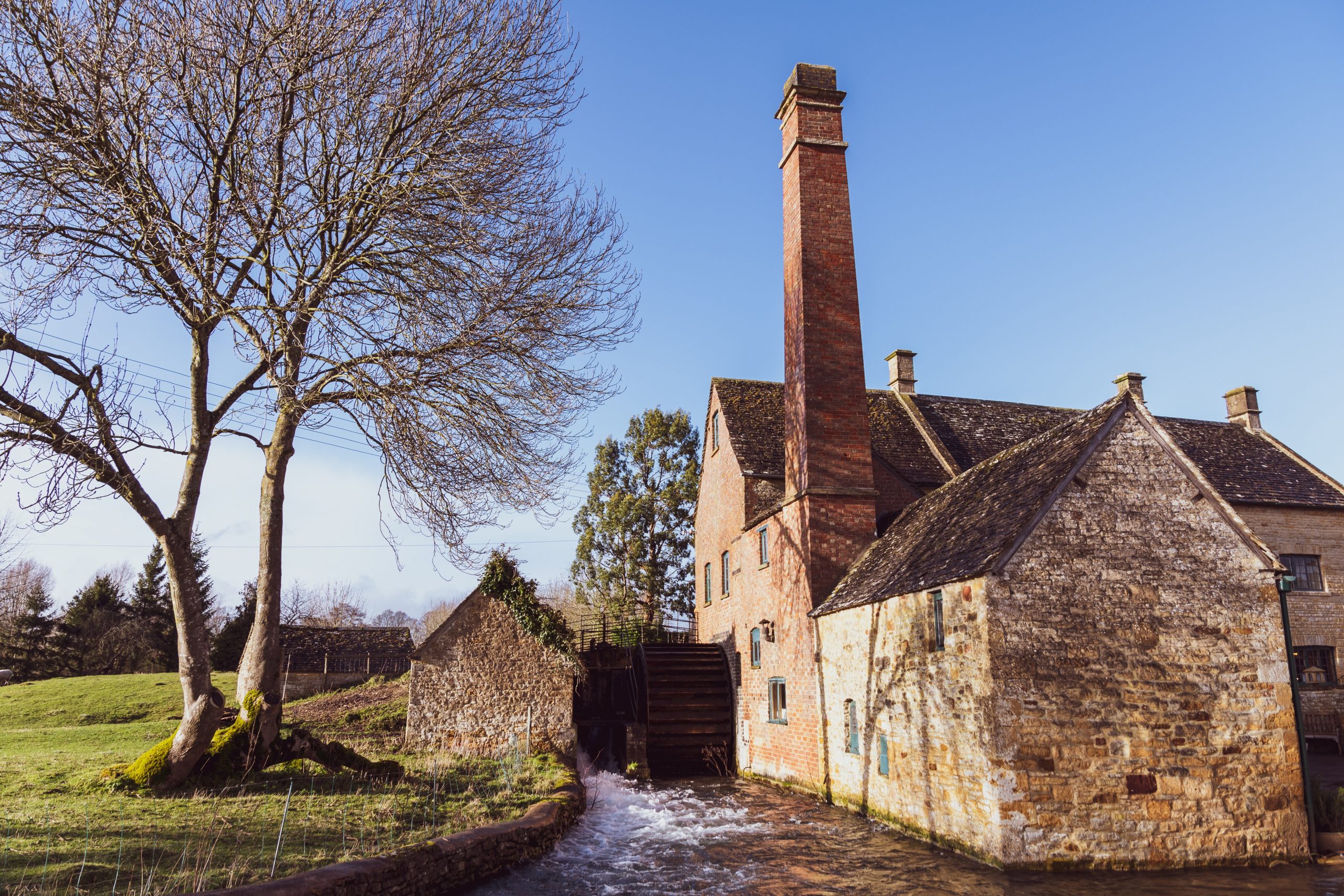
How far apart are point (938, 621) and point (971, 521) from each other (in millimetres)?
1700

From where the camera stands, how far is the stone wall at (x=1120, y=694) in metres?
8.34

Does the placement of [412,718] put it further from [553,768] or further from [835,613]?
[835,613]

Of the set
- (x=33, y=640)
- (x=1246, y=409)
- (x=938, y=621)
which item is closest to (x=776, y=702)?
(x=938, y=621)

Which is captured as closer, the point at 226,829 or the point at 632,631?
the point at 226,829

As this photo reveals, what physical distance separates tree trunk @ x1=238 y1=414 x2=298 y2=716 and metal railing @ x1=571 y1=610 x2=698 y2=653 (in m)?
9.71

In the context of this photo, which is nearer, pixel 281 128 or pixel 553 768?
pixel 281 128

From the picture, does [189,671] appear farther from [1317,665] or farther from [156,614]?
[156,614]

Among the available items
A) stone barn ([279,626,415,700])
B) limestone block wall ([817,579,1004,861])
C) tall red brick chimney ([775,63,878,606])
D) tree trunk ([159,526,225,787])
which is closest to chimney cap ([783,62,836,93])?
tall red brick chimney ([775,63,878,606])

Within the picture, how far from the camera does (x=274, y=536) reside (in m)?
11.3

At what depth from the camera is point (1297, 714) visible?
8.94 metres

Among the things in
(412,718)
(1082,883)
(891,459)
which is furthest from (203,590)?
(1082,883)

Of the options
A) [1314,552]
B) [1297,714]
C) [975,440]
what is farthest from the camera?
[975,440]

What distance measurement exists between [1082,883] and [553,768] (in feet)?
27.7

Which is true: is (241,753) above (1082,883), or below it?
above
